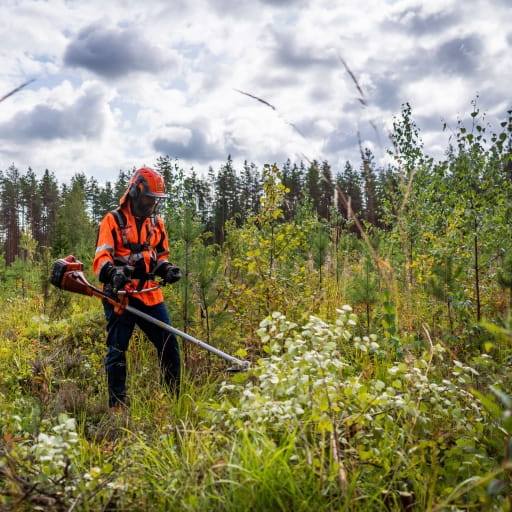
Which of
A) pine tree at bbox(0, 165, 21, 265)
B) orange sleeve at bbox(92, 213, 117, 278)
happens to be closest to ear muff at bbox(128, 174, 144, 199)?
orange sleeve at bbox(92, 213, 117, 278)

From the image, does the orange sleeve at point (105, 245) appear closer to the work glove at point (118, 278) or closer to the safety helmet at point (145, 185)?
the work glove at point (118, 278)

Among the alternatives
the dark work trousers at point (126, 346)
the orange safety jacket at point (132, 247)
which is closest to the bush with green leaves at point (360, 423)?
the dark work trousers at point (126, 346)

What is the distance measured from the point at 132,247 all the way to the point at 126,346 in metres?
0.96

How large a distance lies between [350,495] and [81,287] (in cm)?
302

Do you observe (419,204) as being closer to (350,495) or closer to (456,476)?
(456,476)

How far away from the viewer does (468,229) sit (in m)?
4.43

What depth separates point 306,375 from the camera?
6.54ft

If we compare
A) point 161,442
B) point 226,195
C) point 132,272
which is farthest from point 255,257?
point 226,195

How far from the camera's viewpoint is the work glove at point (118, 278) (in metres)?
3.71

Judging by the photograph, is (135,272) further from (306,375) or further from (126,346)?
(306,375)

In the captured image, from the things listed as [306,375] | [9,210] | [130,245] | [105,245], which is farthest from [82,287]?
[9,210]

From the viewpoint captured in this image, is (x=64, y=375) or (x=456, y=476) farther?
(x=64, y=375)

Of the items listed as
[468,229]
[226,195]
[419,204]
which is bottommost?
[468,229]

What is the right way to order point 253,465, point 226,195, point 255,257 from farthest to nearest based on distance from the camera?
point 226,195 → point 255,257 → point 253,465
